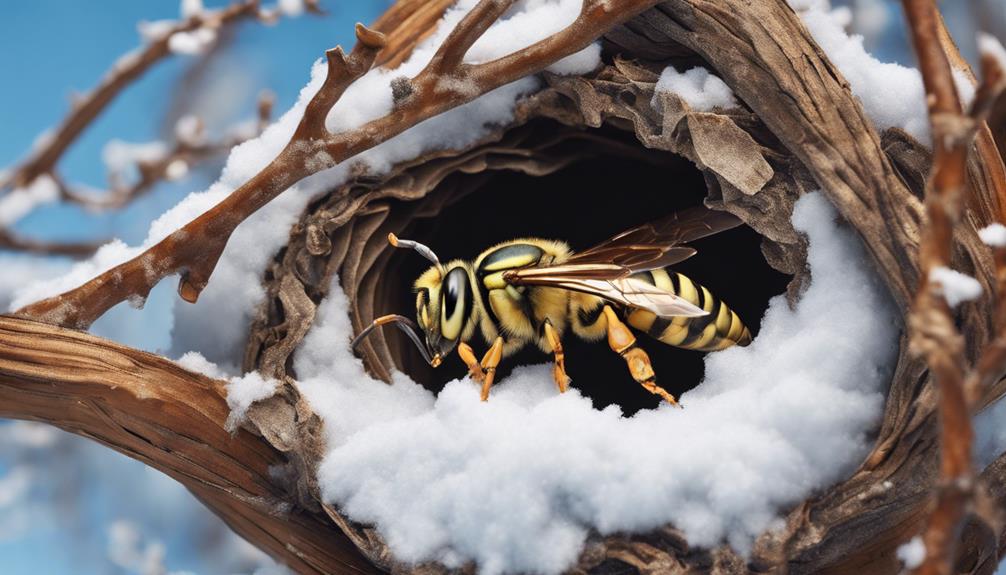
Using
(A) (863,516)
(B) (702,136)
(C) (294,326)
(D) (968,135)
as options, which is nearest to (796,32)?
(B) (702,136)

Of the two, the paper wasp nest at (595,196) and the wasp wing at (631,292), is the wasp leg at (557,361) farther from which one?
the paper wasp nest at (595,196)

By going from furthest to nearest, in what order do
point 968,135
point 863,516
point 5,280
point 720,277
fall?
point 5,280, point 720,277, point 863,516, point 968,135

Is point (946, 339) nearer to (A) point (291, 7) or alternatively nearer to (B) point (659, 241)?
(B) point (659, 241)

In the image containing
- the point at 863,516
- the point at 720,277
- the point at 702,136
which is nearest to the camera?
the point at 863,516

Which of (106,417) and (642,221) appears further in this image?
(642,221)

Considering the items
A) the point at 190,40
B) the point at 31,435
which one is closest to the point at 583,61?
the point at 190,40

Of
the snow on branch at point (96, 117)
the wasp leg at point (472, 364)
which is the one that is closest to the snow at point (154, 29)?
the snow on branch at point (96, 117)

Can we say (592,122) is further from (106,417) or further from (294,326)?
(106,417)
